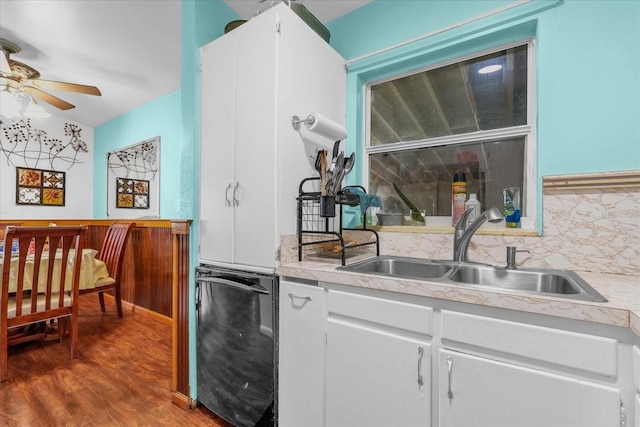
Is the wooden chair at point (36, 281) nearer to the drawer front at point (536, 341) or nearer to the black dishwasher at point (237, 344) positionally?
the black dishwasher at point (237, 344)

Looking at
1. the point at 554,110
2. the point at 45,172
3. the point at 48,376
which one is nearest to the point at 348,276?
the point at 554,110

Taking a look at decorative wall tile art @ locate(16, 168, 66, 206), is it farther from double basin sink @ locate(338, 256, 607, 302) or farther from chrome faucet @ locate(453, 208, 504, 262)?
chrome faucet @ locate(453, 208, 504, 262)

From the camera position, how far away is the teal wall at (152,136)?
3285 millimetres

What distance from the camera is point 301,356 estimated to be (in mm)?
1285

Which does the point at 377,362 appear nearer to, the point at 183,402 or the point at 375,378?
the point at 375,378

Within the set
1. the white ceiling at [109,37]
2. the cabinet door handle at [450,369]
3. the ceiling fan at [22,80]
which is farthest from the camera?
the ceiling fan at [22,80]

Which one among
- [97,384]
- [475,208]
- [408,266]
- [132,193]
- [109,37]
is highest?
[109,37]

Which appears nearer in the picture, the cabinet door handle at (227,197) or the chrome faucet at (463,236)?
the chrome faucet at (463,236)

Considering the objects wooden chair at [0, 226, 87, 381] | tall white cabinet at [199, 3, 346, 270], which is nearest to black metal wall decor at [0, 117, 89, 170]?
wooden chair at [0, 226, 87, 381]

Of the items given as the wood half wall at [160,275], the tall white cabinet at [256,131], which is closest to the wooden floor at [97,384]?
the wood half wall at [160,275]

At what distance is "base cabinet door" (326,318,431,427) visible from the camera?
3.32 ft

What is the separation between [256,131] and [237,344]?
1086 millimetres

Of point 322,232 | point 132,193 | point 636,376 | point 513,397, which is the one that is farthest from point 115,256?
point 636,376

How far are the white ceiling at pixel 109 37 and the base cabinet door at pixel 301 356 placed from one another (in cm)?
179
